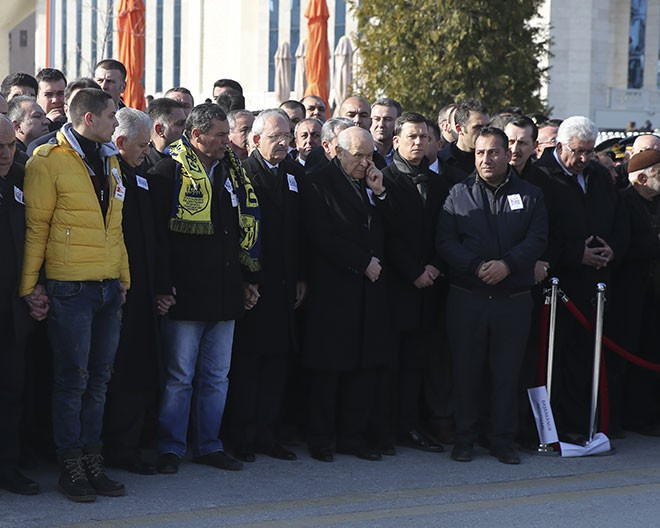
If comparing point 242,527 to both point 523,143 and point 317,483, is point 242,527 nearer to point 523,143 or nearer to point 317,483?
point 317,483

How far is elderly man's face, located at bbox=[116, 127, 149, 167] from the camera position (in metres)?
6.84

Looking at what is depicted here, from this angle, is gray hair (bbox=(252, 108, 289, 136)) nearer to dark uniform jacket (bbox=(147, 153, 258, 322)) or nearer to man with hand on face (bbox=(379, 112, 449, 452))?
dark uniform jacket (bbox=(147, 153, 258, 322))

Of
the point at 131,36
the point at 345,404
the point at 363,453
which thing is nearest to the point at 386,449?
the point at 363,453

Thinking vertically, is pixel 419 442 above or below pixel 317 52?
below

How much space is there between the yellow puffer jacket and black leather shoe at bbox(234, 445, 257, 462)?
5.78 ft

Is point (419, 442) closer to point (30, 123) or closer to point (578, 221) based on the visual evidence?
point (578, 221)

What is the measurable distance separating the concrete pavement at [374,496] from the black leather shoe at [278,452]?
8 centimetres

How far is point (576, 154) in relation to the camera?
838cm

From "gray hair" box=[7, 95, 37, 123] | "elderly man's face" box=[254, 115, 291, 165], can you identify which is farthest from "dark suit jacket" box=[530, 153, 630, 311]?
"gray hair" box=[7, 95, 37, 123]

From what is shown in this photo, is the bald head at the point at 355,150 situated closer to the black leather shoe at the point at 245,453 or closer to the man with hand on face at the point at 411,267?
the man with hand on face at the point at 411,267

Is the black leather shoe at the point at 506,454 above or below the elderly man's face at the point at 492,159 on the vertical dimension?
below

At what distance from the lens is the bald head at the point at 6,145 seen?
6.33m

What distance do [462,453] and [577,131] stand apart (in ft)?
8.16

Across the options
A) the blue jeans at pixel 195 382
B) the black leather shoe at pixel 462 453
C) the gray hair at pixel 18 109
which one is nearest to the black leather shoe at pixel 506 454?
the black leather shoe at pixel 462 453
